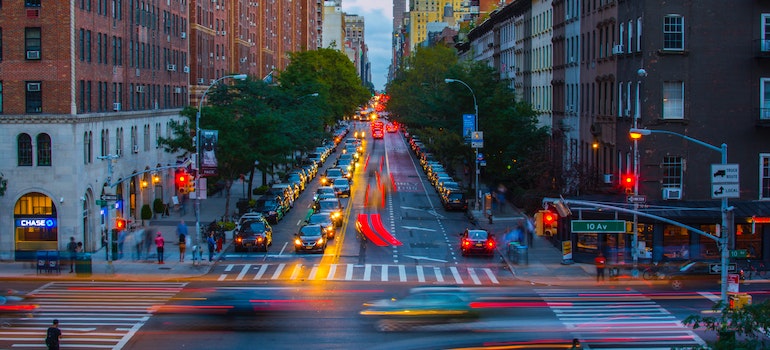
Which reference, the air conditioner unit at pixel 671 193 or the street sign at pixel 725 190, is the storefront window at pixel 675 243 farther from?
the street sign at pixel 725 190

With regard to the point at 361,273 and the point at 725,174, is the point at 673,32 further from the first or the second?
the point at 361,273

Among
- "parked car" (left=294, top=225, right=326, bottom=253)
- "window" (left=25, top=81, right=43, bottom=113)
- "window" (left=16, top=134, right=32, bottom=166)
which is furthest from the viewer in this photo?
"parked car" (left=294, top=225, right=326, bottom=253)

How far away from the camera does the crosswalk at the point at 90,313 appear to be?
101 ft

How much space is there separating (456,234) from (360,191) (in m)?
25.8

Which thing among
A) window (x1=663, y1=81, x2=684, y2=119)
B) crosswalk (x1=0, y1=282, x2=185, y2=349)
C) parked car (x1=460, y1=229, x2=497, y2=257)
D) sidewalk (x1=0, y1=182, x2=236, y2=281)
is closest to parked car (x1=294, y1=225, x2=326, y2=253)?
sidewalk (x1=0, y1=182, x2=236, y2=281)

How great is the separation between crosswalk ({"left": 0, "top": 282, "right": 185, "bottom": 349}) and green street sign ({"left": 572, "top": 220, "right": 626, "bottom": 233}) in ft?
55.7

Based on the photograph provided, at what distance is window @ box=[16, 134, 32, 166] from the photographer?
168 ft

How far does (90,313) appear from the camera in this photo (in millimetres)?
34969

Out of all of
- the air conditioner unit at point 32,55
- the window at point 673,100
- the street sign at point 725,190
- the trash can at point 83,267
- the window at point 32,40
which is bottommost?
the trash can at point 83,267

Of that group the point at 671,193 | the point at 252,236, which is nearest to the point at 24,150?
the point at 252,236

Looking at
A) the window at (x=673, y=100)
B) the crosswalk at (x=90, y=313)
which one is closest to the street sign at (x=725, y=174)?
the window at (x=673, y=100)

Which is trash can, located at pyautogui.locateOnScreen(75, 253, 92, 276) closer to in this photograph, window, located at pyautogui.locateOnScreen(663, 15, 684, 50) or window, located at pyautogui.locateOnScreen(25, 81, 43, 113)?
window, located at pyautogui.locateOnScreen(25, 81, 43, 113)

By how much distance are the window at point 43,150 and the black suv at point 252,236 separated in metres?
10.5

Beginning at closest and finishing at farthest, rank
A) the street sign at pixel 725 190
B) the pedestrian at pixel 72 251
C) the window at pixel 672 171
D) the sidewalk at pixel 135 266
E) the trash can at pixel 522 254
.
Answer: the street sign at pixel 725 190
the sidewalk at pixel 135 266
the pedestrian at pixel 72 251
the trash can at pixel 522 254
the window at pixel 672 171
